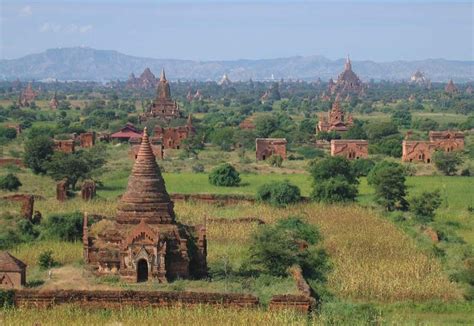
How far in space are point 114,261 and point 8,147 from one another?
49.2 metres

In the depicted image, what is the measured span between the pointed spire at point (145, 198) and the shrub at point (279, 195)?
16.0 m

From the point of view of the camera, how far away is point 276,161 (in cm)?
6606

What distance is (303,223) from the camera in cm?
3900

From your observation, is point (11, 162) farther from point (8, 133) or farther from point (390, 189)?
point (390, 189)

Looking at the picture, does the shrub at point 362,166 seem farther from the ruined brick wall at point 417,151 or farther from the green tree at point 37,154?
the green tree at point 37,154

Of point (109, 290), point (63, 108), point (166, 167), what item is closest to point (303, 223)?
point (109, 290)

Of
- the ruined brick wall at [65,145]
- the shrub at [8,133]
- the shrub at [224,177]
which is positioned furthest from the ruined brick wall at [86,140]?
the shrub at [224,177]

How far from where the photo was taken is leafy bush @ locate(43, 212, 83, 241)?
36594 millimetres

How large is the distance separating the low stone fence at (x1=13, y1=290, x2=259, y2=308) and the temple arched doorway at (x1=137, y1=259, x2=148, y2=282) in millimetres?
3314

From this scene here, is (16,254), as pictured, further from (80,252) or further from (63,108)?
(63,108)

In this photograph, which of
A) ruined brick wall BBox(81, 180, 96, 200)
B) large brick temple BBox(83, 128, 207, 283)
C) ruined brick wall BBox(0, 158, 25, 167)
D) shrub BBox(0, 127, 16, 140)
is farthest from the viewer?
shrub BBox(0, 127, 16, 140)

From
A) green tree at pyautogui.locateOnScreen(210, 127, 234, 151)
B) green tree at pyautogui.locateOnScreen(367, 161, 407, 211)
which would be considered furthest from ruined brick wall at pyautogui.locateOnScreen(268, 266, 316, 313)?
green tree at pyautogui.locateOnScreen(210, 127, 234, 151)

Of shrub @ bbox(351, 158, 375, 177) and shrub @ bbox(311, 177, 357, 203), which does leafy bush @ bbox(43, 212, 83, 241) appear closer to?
shrub @ bbox(311, 177, 357, 203)

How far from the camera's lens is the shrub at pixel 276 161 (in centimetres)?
6594
